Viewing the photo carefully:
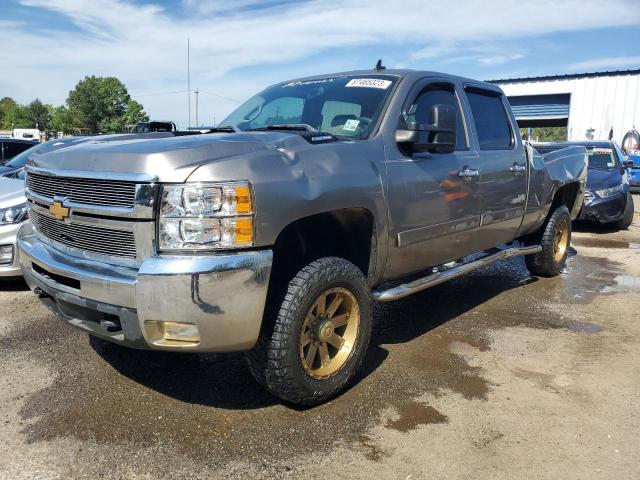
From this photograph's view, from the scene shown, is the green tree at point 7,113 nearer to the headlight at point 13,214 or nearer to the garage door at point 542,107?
the garage door at point 542,107

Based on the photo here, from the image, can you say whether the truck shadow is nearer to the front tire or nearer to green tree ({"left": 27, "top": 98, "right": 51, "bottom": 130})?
the front tire

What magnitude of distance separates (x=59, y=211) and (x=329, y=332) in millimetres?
1628

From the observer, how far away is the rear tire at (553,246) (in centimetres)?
616

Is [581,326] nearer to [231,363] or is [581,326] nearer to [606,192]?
[231,363]

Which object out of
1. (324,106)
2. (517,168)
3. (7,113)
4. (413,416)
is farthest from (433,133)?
(7,113)

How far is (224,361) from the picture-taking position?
3.87 m

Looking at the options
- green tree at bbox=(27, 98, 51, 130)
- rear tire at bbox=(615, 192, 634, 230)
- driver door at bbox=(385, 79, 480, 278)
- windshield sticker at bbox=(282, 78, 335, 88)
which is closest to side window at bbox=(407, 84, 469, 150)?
driver door at bbox=(385, 79, 480, 278)

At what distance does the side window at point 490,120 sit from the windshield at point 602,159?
653cm

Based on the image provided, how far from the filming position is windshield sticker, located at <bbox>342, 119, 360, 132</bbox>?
369cm

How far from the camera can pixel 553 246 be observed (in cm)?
631

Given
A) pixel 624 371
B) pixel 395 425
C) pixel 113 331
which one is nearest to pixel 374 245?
pixel 395 425

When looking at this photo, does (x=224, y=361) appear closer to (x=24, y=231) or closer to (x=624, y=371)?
(x=24, y=231)

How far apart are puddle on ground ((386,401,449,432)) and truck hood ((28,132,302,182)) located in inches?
64.3

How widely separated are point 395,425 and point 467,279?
371 cm
